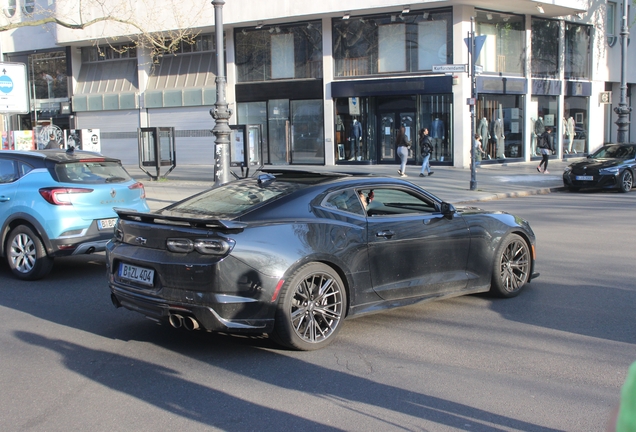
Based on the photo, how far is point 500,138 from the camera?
29141 millimetres

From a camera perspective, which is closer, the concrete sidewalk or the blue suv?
the blue suv

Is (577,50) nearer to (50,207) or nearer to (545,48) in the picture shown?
(545,48)

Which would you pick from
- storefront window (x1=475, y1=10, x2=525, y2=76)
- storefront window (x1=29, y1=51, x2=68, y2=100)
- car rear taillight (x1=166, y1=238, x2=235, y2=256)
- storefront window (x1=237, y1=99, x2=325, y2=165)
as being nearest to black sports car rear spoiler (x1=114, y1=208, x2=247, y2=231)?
car rear taillight (x1=166, y1=238, x2=235, y2=256)

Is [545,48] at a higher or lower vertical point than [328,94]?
higher

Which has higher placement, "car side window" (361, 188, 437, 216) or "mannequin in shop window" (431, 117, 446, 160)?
"mannequin in shop window" (431, 117, 446, 160)

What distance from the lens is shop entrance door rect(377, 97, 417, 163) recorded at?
28.4 m

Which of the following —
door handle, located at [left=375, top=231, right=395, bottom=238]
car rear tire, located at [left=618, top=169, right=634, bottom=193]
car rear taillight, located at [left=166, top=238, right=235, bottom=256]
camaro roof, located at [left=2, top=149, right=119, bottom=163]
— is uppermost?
camaro roof, located at [left=2, top=149, right=119, bottom=163]

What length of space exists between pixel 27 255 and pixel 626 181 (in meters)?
17.1

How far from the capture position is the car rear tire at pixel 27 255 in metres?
8.49

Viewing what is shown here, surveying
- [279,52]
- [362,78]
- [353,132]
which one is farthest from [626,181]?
[279,52]

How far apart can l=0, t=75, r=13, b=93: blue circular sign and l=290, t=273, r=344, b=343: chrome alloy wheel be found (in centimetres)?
1171

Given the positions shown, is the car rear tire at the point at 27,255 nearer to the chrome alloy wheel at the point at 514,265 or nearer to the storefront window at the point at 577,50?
the chrome alloy wheel at the point at 514,265

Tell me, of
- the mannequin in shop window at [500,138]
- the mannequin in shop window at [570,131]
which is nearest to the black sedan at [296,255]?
the mannequin in shop window at [500,138]

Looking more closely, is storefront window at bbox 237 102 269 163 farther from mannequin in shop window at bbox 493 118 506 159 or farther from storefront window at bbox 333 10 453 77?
mannequin in shop window at bbox 493 118 506 159
